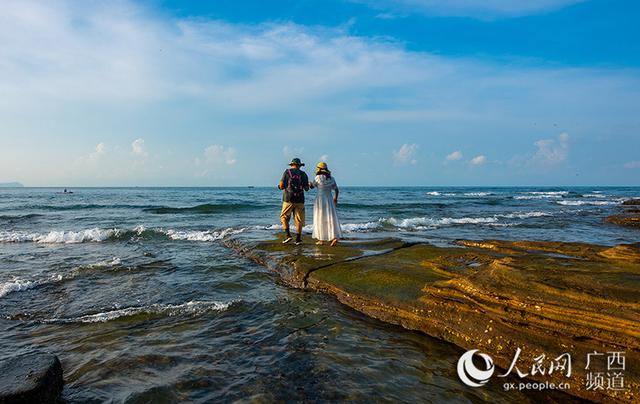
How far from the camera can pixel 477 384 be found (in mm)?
4477

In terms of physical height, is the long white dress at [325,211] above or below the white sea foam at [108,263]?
above

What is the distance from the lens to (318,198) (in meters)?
11.3

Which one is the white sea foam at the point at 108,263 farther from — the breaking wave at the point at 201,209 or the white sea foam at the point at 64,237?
the breaking wave at the point at 201,209

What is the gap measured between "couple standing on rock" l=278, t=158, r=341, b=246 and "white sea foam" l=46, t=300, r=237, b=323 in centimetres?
468

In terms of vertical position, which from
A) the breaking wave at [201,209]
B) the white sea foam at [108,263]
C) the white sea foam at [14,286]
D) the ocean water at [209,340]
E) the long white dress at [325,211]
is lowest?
the ocean water at [209,340]

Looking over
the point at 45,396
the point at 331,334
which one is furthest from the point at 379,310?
the point at 45,396

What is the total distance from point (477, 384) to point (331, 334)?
7.40ft

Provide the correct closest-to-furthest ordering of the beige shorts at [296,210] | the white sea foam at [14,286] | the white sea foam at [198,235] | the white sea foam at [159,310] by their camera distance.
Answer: the white sea foam at [159,310], the white sea foam at [14,286], the beige shorts at [296,210], the white sea foam at [198,235]

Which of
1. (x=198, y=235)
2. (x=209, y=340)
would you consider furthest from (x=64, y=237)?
(x=209, y=340)

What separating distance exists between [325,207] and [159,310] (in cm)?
579

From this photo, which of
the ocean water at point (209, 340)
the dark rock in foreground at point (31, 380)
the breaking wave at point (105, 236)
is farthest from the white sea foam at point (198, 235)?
the dark rock in foreground at point (31, 380)

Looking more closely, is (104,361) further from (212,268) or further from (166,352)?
(212,268)

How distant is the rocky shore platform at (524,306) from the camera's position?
4.26m

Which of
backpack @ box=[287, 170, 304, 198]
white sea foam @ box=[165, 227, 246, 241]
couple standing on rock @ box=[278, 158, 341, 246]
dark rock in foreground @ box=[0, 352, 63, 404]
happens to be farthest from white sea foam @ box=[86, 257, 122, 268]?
dark rock in foreground @ box=[0, 352, 63, 404]
